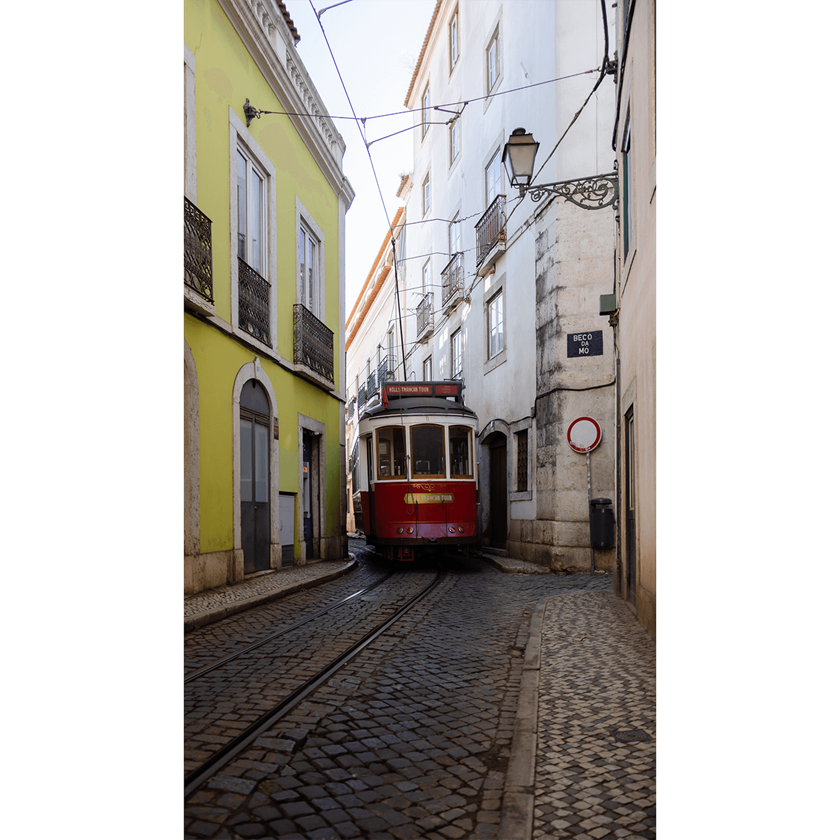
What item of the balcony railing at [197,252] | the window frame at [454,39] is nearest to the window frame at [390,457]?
the balcony railing at [197,252]

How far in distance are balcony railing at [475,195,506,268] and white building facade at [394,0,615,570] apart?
0.05m

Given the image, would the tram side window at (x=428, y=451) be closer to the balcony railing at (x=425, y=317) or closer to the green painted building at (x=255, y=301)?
the green painted building at (x=255, y=301)

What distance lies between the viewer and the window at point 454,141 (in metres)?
20.8

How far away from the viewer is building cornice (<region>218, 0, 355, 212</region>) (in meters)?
10.4

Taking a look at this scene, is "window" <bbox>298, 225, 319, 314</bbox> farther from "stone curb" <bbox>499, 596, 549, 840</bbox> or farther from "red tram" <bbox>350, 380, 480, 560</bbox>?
"stone curb" <bbox>499, 596, 549, 840</bbox>

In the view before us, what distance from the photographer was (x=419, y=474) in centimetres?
1314

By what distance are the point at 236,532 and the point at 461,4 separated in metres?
15.9

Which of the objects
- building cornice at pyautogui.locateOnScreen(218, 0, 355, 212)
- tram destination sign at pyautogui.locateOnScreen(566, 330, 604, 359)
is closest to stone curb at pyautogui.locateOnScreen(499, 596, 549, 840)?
tram destination sign at pyautogui.locateOnScreen(566, 330, 604, 359)

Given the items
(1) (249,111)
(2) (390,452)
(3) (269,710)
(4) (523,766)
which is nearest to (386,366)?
(2) (390,452)

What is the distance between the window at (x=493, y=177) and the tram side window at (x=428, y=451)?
6.20 m
